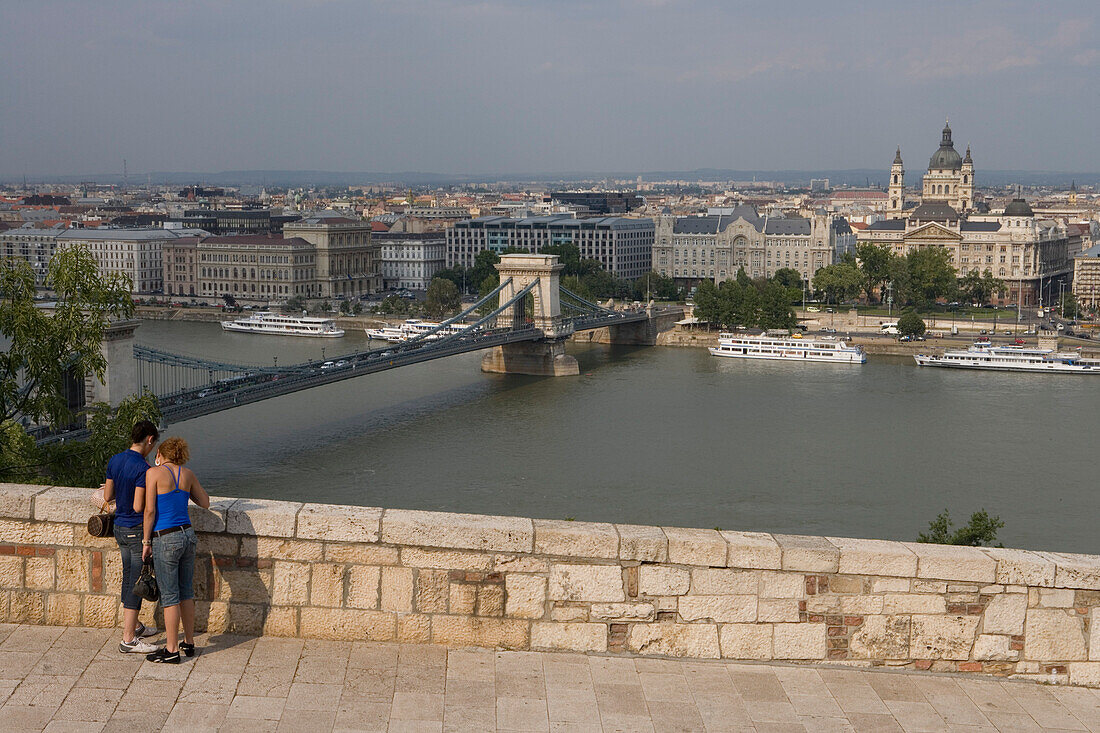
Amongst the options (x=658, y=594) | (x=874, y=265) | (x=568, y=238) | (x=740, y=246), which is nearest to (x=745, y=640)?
(x=658, y=594)

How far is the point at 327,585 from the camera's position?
2467 mm

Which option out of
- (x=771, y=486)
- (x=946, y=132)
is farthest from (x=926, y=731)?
(x=946, y=132)

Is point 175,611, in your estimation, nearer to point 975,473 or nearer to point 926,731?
point 926,731

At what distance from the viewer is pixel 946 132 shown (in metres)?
56.2

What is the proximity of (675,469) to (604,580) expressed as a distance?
36.6ft

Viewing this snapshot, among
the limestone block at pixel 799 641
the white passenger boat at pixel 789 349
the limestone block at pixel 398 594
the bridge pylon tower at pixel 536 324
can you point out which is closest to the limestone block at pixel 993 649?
the limestone block at pixel 799 641

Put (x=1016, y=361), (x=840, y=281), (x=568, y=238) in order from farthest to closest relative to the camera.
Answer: (x=568, y=238) → (x=840, y=281) → (x=1016, y=361)

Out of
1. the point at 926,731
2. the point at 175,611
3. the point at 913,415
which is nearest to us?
the point at 926,731

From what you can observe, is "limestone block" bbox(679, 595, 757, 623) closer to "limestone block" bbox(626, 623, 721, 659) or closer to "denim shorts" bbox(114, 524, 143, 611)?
"limestone block" bbox(626, 623, 721, 659)

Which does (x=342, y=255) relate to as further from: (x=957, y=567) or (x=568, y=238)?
(x=957, y=567)

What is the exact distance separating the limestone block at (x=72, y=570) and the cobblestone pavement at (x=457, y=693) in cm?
8

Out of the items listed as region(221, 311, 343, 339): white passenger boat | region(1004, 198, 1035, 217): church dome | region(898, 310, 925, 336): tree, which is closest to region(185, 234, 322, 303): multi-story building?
region(221, 311, 343, 339): white passenger boat

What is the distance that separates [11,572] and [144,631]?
0.29 metres

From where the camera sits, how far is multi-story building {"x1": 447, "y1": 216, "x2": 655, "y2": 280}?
1670 inches
